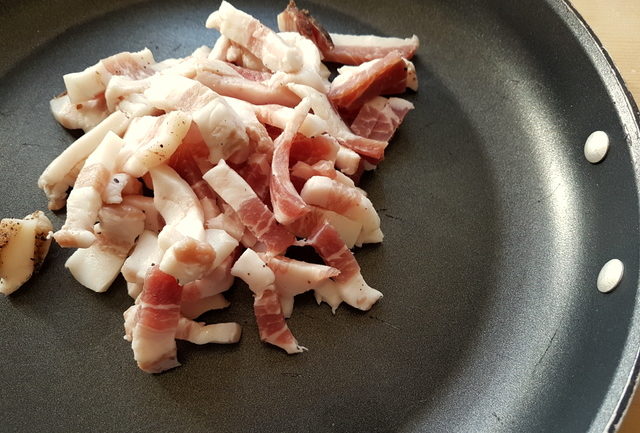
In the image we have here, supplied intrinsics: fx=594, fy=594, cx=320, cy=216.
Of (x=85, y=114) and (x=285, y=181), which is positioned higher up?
(x=285, y=181)

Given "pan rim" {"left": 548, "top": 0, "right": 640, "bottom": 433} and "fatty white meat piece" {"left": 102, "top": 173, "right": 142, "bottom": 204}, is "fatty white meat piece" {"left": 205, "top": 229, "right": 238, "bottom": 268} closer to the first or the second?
"fatty white meat piece" {"left": 102, "top": 173, "right": 142, "bottom": 204}

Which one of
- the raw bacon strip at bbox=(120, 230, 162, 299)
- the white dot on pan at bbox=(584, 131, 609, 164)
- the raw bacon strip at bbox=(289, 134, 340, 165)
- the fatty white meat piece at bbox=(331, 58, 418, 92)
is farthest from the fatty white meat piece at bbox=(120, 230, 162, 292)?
the white dot on pan at bbox=(584, 131, 609, 164)

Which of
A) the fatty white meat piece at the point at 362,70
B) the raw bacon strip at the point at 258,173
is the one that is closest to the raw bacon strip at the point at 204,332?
the raw bacon strip at the point at 258,173

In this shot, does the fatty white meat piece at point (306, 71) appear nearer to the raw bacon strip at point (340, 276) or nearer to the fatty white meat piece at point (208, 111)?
the fatty white meat piece at point (208, 111)

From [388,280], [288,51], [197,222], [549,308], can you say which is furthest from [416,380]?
[288,51]

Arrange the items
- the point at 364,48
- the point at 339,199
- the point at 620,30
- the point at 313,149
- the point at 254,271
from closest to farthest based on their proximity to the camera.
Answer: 1. the point at 254,271
2. the point at 339,199
3. the point at 313,149
4. the point at 364,48
5. the point at 620,30

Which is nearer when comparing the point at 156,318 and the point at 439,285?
the point at 156,318

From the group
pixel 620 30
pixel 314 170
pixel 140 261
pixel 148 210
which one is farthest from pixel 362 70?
pixel 620 30

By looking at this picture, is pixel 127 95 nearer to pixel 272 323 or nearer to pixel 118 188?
pixel 118 188
